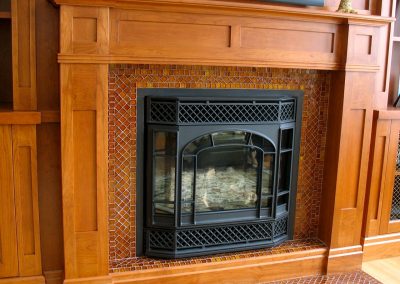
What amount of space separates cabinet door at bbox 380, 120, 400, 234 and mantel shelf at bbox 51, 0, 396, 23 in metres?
0.75

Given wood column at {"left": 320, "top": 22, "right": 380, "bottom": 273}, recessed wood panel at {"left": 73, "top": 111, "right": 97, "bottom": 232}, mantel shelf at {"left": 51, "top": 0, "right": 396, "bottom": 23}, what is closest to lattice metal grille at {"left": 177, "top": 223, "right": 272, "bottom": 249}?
wood column at {"left": 320, "top": 22, "right": 380, "bottom": 273}

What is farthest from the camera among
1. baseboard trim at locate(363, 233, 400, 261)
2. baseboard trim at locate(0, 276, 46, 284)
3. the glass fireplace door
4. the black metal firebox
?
baseboard trim at locate(363, 233, 400, 261)

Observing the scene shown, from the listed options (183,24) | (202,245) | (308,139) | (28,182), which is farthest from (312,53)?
(28,182)

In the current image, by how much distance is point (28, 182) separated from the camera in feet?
7.03

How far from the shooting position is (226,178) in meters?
2.53

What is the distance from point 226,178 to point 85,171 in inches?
32.8

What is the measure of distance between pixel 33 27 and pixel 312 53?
1446 millimetres

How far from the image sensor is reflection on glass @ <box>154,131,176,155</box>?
231 cm

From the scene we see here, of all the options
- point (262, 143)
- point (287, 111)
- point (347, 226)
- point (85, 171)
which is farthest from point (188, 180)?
point (347, 226)

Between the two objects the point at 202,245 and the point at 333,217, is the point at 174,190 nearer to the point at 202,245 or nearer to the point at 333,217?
the point at 202,245

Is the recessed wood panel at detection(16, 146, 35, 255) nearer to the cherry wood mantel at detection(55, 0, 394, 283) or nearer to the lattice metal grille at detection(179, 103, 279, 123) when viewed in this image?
the cherry wood mantel at detection(55, 0, 394, 283)

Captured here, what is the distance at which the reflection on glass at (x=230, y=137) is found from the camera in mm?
2398

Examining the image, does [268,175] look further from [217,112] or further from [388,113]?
[388,113]

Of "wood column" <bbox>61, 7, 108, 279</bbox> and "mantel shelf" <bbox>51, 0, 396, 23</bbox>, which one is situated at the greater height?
"mantel shelf" <bbox>51, 0, 396, 23</bbox>
